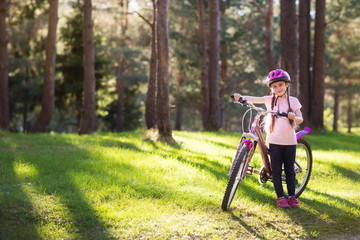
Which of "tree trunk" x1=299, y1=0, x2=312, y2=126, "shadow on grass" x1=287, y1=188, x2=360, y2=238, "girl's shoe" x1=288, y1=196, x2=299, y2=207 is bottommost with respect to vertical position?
"shadow on grass" x1=287, y1=188, x2=360, y2=238

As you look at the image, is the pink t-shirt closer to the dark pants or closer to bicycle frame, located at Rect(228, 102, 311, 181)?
the dark pants

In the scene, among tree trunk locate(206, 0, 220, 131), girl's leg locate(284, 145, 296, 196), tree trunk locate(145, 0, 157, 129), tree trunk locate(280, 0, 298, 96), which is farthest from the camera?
tree trunk locate(206, 0, 220, 131)

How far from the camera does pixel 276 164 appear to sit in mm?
5293

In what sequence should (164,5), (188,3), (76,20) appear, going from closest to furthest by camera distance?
(164,5) → (76,20) → (188,3)

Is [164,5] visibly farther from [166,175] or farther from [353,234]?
[353,234]

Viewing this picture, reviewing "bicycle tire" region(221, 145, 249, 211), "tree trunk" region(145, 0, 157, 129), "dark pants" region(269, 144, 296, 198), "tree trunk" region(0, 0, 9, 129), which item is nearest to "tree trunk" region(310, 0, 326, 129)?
"tree trunk" region(145, 0, 157, 129)

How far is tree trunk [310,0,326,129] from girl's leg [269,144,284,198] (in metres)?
9.78

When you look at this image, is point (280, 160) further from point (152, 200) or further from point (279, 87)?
point (152, 200)

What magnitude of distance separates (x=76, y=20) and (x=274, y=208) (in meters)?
16.5

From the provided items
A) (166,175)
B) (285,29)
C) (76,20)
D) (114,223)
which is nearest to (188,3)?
(76,20)

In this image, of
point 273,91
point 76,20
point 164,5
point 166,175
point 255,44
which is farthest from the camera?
point 255,44

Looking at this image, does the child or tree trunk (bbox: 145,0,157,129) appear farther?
tree trunk (bbox: 145,0,157,129)

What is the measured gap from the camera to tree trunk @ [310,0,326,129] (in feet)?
47.1

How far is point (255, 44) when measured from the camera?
2806 centimetres
